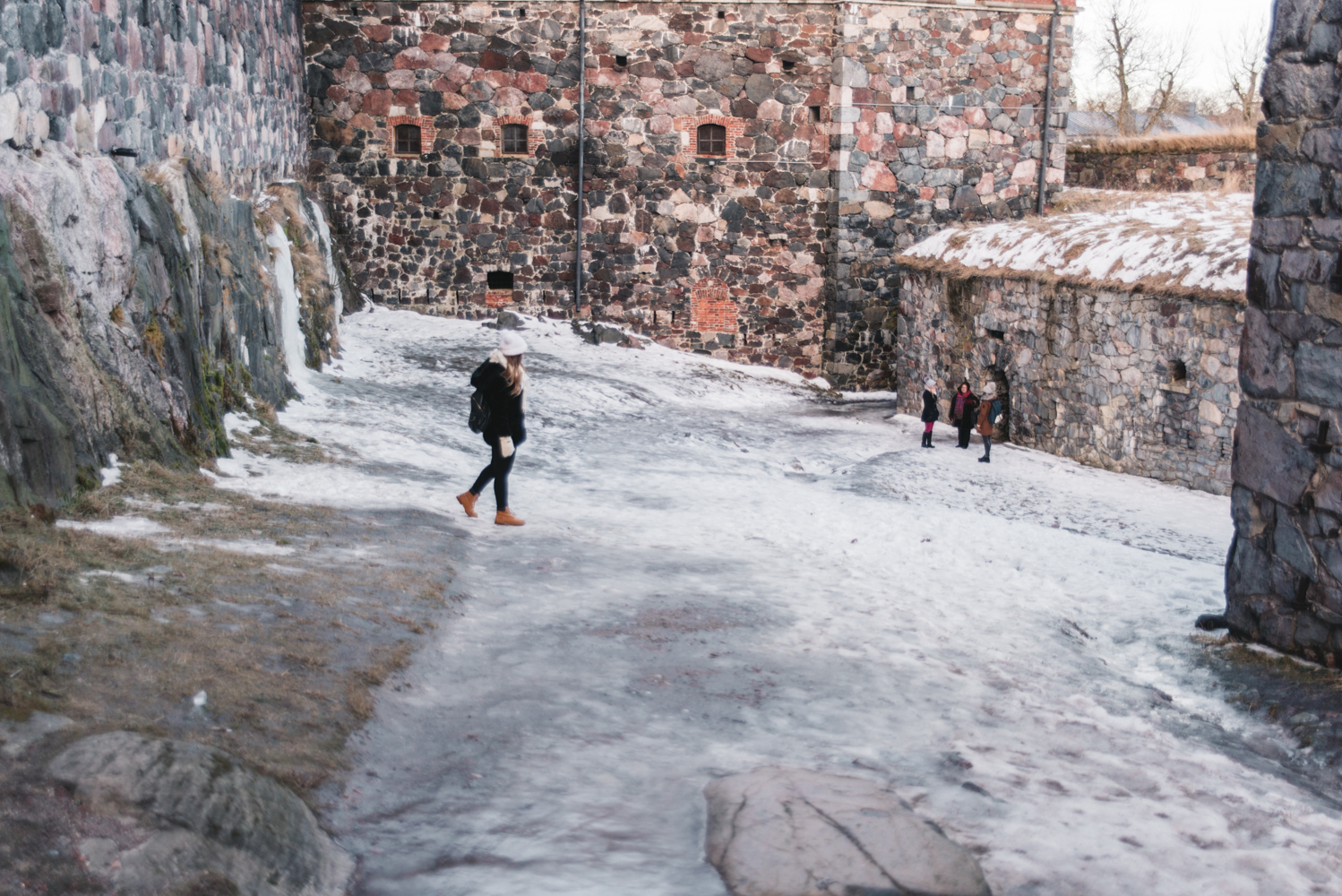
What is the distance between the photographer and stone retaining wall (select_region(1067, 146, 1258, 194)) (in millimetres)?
18516

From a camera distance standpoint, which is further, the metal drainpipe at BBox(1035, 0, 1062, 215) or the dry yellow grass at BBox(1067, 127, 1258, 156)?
the dry yellow grass at BBox(1067, 127, 1258, 156)

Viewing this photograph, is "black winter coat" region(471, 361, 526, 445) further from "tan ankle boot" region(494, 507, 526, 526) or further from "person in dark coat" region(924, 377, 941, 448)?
"person in dark coat" region(924, 377, 941, 448)

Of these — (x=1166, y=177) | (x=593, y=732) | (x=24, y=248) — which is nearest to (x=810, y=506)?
(x=593, y=732)

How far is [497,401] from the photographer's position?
713 centimetres

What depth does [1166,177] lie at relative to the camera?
1952cm

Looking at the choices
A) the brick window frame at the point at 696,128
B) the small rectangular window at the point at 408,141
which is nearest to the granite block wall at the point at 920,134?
the brick window frame at the point at 696,128

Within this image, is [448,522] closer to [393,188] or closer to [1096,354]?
[1096,354]

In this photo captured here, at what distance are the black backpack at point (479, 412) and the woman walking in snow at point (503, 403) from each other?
0.02 metres

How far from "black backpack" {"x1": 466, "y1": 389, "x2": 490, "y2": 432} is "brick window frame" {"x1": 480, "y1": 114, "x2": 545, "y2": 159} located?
35.9 feet

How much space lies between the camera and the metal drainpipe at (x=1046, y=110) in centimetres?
1761

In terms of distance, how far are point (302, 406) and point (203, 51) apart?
3.35 m

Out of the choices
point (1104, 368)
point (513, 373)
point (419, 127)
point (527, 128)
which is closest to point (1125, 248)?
point (1104, 368)

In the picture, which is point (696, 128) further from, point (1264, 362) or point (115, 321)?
point (1264, 362)

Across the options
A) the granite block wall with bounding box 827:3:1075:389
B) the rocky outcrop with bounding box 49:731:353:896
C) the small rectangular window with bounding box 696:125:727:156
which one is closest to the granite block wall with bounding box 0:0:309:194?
the rocky outcrop with bounding box 49:731:353:896
